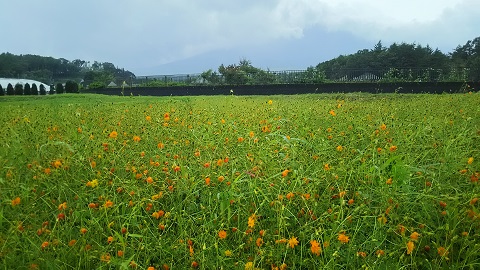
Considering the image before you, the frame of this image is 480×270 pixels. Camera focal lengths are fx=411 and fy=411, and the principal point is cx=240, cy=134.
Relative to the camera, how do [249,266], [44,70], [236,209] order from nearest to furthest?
[249,266] → [236,209] → [44,70]

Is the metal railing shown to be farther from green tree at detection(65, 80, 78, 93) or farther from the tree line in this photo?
green tree at detection(65, 80, 78, 93)

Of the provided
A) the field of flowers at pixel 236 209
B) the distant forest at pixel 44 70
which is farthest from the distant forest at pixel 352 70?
the field of flowers at pixel 236 209

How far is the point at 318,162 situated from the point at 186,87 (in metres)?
18.7

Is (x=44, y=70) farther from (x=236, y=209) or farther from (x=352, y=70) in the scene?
(x=236, y=209)

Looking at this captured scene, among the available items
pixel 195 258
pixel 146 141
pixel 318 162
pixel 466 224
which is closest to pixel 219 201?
pixel 195 258

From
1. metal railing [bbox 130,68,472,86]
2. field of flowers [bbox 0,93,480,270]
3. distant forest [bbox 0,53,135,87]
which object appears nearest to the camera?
field of flowers [bbox 0,93,480,270]

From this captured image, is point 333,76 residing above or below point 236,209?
above

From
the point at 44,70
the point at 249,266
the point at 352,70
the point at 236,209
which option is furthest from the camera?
the point at 44,70

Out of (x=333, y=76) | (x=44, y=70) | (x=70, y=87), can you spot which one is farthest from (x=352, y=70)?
(x=44, y=70)

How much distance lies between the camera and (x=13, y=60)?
3791cm

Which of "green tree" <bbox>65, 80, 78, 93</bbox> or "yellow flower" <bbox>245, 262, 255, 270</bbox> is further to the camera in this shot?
"green tree" <bbox>65, 80, 78, 93</bbox>

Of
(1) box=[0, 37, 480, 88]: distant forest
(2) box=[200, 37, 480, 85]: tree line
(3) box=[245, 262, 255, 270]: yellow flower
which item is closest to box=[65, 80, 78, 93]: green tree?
(1) box=[0, 37, 480, 88]: distant forest

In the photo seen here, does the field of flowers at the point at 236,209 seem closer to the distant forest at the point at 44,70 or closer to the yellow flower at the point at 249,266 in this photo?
the yellow flower at the point at 249,266

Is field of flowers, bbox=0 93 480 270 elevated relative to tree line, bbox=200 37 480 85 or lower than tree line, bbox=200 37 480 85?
lower
